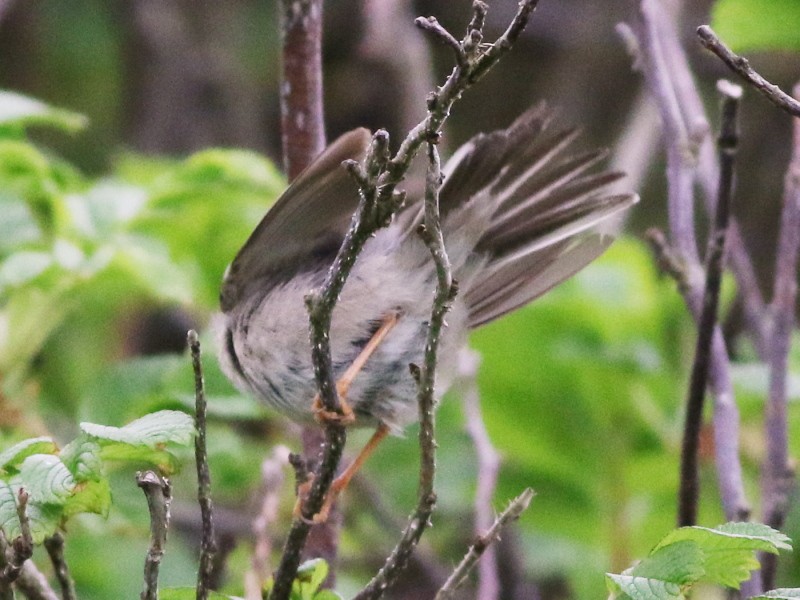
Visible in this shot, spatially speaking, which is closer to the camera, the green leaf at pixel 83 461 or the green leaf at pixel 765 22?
the green leaf at pixel 83 461

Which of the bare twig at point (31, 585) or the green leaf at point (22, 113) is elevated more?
the green leaf at point (22, 113)

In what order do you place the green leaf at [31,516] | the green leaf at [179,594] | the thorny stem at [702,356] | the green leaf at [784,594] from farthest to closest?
the thorny stem at [702,356]
the green leaf at [179,594]
the green leaf at [31,516]
the green leaf at [784,594]

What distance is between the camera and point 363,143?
2.04m

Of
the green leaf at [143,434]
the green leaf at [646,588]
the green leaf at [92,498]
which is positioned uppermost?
the green leaf at [143,434]

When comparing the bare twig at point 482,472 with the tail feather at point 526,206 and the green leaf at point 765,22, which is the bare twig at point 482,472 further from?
the green leaf at point 765,22

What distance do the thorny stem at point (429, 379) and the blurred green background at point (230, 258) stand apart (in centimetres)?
76

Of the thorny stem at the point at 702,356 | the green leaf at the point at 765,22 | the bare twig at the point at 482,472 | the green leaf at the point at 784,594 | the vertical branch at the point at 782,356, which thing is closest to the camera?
the green leaf at the point at 784,594

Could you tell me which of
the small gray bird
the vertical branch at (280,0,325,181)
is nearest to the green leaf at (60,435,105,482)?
the small gray bird

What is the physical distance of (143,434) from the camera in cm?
152

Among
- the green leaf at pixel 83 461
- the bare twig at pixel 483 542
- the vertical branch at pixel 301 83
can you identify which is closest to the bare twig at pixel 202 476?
the green leaf at pixel 83 461

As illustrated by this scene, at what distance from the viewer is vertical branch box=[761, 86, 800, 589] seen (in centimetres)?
218

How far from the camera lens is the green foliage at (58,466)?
1472mm

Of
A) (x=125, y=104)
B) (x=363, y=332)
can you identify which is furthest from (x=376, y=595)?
(x=125, y=104)

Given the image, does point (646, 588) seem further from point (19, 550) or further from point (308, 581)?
point (19, 550)
